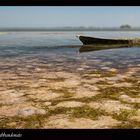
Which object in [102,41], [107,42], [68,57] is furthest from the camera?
[102,41]

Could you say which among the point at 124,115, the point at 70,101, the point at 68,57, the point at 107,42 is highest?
the point at 124,115

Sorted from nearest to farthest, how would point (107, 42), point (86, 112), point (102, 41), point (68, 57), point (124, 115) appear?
1. point (124, 115)
2. point (86, 112)
3. point (68, 57)
4. point (107, 42)
5. point (102, 41)

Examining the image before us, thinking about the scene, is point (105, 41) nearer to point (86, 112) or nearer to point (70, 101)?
point (70, 101)

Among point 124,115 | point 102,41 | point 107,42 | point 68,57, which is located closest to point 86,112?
point 124,115

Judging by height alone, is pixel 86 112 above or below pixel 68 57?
above

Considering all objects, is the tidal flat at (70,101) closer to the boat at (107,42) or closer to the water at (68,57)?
the water at (68,57)

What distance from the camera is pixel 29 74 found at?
10.2 m

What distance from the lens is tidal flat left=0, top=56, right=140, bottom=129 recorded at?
4887 millimetres

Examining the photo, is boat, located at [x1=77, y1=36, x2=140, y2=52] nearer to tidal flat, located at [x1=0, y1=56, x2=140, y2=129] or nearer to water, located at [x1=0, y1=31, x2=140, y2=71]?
water, located at [x1=0, y1=31, x2=140, y2=71]

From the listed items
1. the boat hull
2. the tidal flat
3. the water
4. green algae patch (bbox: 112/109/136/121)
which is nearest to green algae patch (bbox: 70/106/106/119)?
the tidal flat

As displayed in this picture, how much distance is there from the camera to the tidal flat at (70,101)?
4.89 metres

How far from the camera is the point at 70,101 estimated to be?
6.25 m
